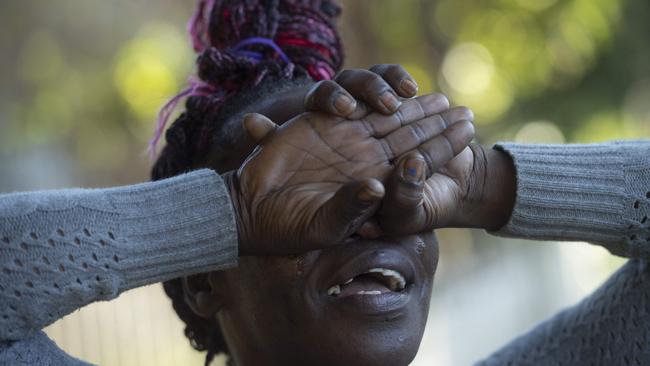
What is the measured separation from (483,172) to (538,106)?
4041 millimetres

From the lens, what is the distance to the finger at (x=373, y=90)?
1.92 metres

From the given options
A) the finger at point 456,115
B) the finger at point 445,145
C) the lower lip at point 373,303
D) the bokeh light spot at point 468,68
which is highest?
the bokeh light spot at point 468,68

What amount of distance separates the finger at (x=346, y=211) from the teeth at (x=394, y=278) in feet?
0.44

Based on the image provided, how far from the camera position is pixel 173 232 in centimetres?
186

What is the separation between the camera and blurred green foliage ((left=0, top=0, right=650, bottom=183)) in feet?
18.2

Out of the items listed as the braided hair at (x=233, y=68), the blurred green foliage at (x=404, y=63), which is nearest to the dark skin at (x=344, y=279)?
the braided hair at (x=233, y=68)

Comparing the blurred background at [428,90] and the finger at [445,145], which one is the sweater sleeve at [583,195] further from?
the blurred background at [428,90]

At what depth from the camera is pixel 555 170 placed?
2.09 meters

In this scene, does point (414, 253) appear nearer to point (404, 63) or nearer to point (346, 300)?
point (346, 300)

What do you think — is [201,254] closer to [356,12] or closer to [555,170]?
[555,170]

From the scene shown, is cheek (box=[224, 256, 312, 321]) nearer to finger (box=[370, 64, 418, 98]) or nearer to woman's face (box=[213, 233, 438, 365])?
woman's face (box=[213, 233, 438, 365])

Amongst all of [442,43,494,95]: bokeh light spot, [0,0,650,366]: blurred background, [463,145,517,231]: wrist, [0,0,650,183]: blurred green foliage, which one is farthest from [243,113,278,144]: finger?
[442,43,494,95]: bokeh light spot

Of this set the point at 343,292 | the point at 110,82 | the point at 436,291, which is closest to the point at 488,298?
the point at 436,291

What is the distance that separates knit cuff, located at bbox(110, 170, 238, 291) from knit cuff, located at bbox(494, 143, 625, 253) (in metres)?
0.62
